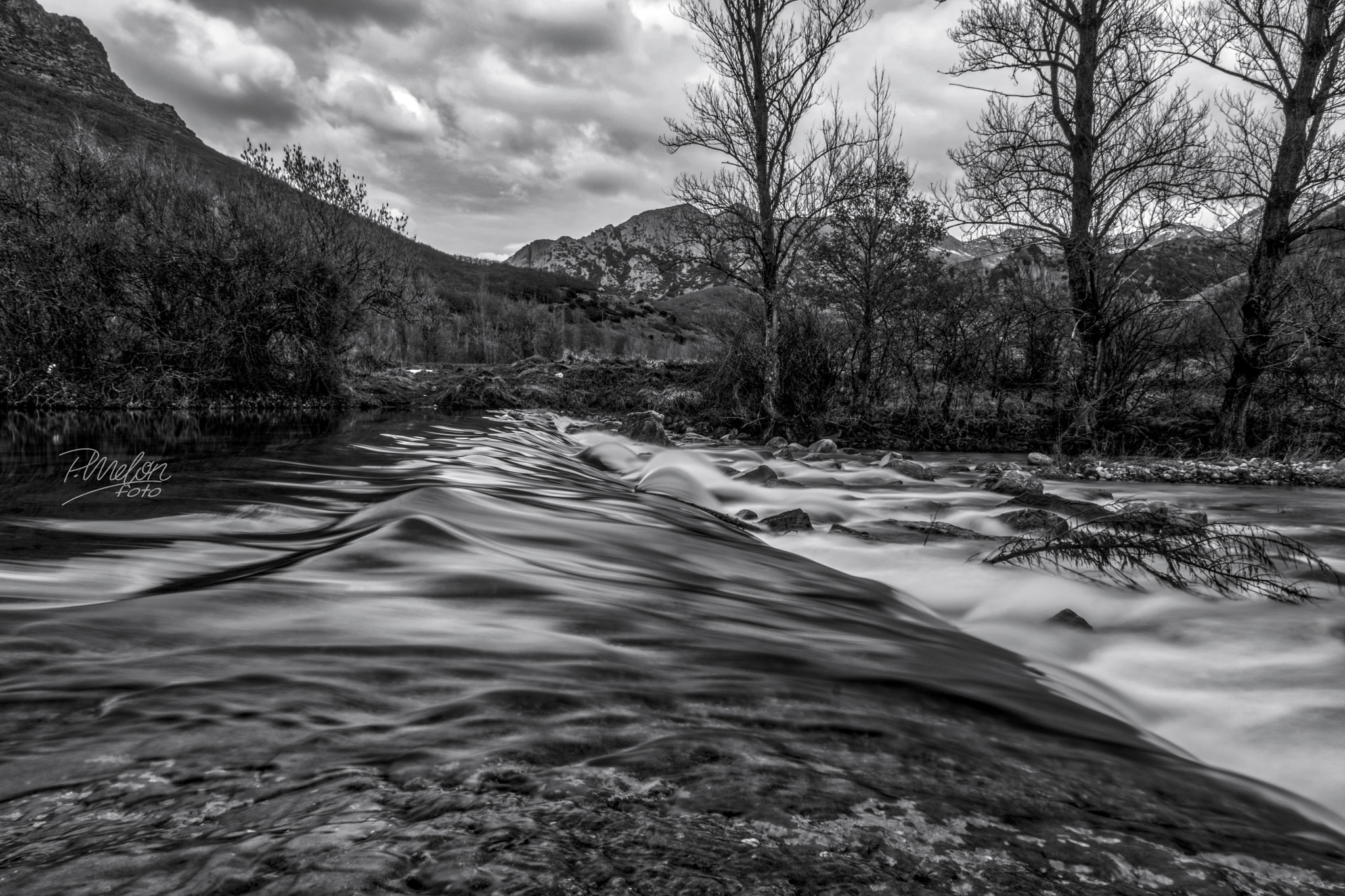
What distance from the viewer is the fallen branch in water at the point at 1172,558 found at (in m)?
3.66

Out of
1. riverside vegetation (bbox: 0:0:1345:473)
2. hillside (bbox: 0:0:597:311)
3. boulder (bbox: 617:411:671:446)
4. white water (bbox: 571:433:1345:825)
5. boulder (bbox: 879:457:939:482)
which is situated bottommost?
white water (bbox: 571:433:1345:825)

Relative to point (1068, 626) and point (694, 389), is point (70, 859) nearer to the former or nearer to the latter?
point (1068, 626)

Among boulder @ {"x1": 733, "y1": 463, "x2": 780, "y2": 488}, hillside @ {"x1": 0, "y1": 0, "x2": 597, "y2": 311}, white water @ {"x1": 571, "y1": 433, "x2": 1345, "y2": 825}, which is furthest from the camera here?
hillside @ {"x1": 0, "y1": 0, "x2": 597, "y2": 311}

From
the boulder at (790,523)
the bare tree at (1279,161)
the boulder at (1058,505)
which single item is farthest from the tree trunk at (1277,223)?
the boulder at (790,523)

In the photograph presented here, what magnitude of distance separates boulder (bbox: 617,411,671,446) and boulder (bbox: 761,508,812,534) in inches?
200

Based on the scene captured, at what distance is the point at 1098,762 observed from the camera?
1751 millimetres

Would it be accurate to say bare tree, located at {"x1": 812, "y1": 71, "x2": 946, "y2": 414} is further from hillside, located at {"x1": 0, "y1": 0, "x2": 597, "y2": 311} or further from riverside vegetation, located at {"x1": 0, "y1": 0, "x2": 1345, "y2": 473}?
hillside, located at {"x1": 0, "y1": 0, "x2": 597, "y2": 311}

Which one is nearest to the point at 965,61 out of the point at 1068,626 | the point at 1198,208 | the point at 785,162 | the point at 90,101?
the point at 785,162

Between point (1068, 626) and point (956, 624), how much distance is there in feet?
1.71

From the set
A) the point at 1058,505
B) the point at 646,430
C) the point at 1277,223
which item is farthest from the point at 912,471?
the point at 1277,223

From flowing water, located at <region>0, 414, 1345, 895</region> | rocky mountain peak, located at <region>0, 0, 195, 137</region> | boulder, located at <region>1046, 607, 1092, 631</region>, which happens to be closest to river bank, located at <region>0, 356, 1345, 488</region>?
flowing water, located at <region>0, 414, 1345, 895</region>

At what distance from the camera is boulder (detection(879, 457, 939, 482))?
7.82 m

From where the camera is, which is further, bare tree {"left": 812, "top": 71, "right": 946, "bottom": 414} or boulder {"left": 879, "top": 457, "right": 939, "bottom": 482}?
bare tree {"left": 812, "top": 71, "right": 946, "bottom": 414}

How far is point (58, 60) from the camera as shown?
111 m
